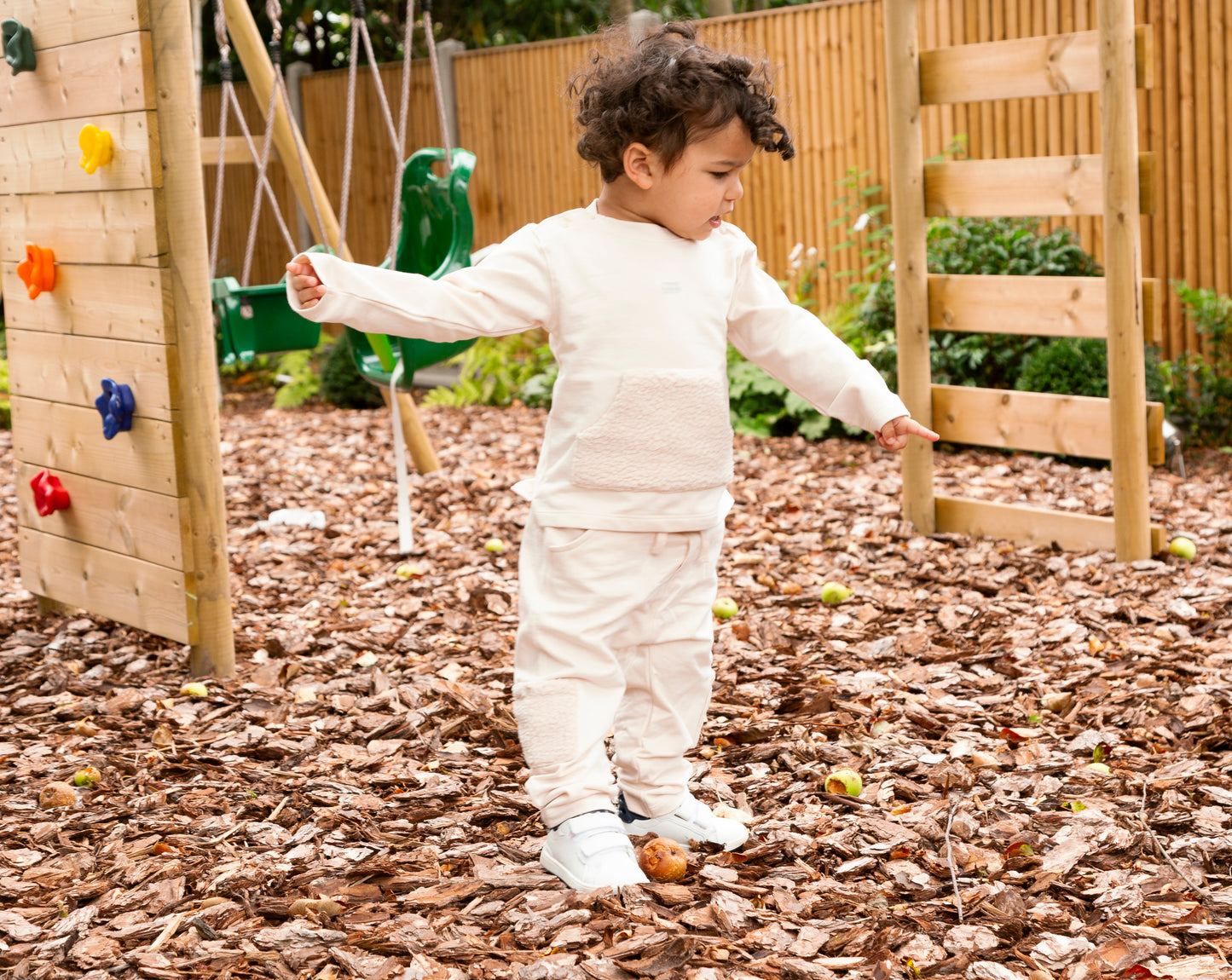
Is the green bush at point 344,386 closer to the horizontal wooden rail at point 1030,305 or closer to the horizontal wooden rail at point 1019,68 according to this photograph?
the horizontal wooden rail at point 1030,305

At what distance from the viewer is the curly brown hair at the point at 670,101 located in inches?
94.5

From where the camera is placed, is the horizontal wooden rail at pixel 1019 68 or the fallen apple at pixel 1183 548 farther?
the fallen apple at pixel 1183 548

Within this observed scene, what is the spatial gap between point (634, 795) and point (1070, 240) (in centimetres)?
544

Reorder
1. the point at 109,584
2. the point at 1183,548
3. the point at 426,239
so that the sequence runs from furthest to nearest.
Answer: the point at 426,239, the point at 1183,548, the point at 109,584

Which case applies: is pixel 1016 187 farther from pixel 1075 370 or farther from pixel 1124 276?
pixel 1075 370

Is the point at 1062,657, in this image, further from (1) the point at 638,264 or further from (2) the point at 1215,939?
(1) the point at 638,264

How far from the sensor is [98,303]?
163 inches

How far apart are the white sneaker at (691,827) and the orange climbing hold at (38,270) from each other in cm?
265

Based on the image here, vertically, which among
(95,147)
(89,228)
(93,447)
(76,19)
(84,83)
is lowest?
(93,447)

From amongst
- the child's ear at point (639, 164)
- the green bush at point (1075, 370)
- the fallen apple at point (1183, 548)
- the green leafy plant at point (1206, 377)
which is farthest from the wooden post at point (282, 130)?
the green leafy plant at point (1206, 377)

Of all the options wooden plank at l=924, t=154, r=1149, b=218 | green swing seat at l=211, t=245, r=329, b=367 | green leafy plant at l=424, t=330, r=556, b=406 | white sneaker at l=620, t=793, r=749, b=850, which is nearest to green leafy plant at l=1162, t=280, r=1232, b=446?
wooden plank at l=924, t=154, r=1149, b=218

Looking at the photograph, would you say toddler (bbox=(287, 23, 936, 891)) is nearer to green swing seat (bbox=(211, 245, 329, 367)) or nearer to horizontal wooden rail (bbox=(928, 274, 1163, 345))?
green swing seat (bbox=(211, 245, 329, 367))

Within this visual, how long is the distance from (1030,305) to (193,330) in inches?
122

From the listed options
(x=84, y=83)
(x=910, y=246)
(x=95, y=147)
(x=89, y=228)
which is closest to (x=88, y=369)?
(x=89, y=228)
